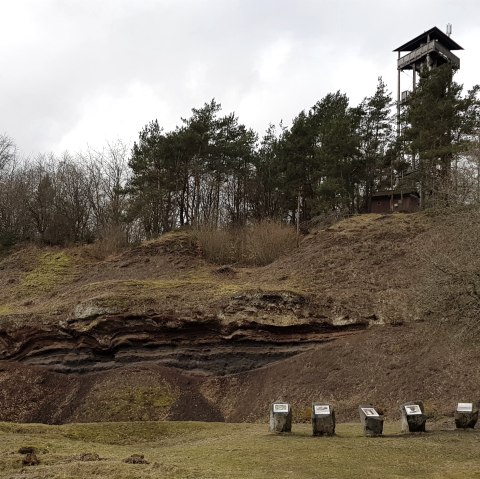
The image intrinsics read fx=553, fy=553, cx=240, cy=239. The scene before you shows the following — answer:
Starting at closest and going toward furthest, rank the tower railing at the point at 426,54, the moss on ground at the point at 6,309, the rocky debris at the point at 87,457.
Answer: the rocky debris at the point at 87,457 → the moss on ground at the point at 6,309 → the tower railing at the point at 426,54

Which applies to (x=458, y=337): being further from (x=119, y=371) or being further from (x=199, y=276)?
(x=199, y=276)

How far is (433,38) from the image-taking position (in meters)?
48.6

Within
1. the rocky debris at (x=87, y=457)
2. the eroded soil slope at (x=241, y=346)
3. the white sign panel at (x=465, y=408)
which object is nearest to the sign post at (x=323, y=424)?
the white sign panel at (x=465, y=408)

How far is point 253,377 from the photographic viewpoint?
21.0 m

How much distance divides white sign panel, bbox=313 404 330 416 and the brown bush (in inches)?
763

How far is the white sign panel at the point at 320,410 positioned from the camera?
41.2 ft

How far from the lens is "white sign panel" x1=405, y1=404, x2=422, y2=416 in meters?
12.8

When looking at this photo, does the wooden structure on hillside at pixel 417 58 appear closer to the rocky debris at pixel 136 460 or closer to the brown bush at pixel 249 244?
the brown bush at pixel 249 244

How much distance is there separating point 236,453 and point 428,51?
1769 inches

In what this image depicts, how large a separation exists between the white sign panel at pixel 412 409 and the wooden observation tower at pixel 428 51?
3805 centimetres

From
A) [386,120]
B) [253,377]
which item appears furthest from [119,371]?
[386,120]

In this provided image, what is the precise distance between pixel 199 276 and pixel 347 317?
33.2 feet

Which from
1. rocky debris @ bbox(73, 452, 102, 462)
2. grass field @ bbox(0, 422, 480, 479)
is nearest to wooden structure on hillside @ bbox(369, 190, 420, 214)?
grass field @ bbox(0, 422, 480, 479)

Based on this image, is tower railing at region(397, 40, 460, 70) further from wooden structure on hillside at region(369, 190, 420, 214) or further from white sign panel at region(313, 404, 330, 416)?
white sign panel at region(313, 404, 330, 416)
